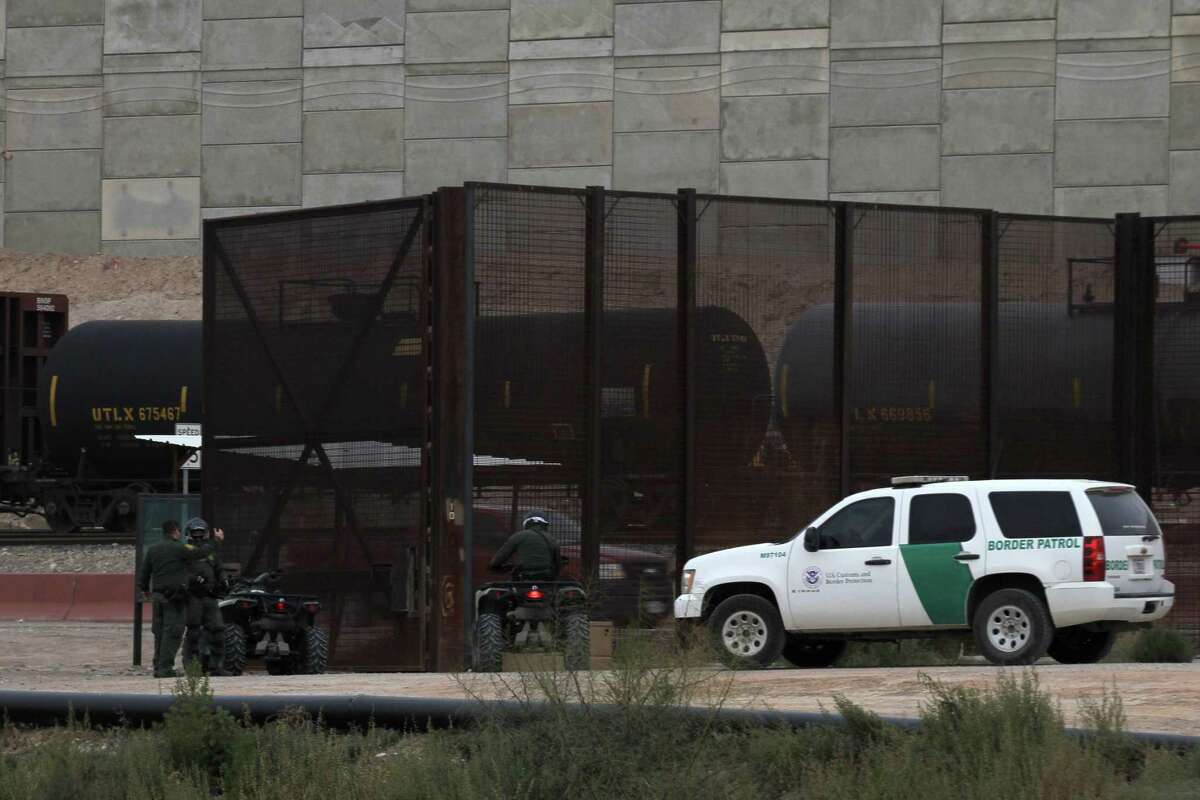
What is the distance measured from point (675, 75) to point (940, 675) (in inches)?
1324

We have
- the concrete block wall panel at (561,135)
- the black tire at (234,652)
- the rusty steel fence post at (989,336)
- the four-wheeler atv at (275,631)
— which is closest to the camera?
the black tire at (234,652)

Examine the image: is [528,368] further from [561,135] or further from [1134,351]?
[561,135]

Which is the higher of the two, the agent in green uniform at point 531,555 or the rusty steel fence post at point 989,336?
the rusty steel fence post at point 989,336

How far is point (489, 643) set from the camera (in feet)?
60.9

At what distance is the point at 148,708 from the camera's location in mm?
13289

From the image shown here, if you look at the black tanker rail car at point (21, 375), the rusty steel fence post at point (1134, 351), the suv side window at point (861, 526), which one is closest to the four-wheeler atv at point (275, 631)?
the suv side window at point (861, 526)

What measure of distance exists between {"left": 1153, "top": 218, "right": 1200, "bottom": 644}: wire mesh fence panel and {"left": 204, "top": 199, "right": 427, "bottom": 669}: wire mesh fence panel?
28.2ft

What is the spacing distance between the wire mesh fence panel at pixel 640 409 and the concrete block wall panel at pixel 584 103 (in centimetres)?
2703

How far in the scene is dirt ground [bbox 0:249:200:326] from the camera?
5344 centimetres

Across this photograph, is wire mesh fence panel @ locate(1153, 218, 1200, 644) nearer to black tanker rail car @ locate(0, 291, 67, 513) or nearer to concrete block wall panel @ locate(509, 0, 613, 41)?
black tanker rail car @ locate(0, 291, 67, 513)

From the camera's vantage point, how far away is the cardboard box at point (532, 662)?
38.0 feet

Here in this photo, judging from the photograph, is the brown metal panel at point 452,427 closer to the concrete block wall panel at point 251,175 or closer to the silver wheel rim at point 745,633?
the silver wheel rim at point 745,633

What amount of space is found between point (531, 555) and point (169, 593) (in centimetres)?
357

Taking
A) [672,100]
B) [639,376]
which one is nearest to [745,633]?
[639,376]
